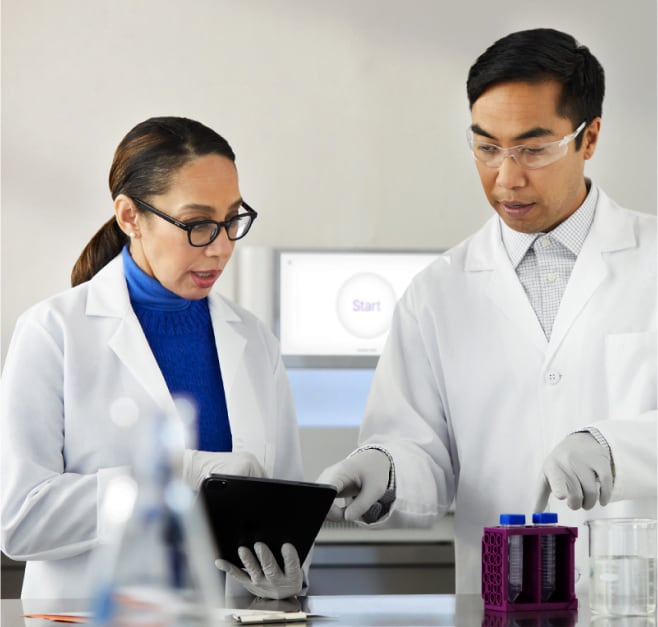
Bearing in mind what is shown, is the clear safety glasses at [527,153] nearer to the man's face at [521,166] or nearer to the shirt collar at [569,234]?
the man's face at [521,166]

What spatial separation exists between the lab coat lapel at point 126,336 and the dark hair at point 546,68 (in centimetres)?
78

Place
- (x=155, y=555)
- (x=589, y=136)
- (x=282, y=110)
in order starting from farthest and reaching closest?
(x=282, y=110), (x=589, y=136), (x=155, y=555)

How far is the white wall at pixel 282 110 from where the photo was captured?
11.8ft

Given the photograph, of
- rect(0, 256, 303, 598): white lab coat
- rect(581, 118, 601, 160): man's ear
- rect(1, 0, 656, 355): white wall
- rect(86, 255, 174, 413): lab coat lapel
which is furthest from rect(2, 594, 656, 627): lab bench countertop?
rect(1, 0, 656, 355): white wall

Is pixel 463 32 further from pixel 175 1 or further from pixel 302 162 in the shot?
pixel 175 1

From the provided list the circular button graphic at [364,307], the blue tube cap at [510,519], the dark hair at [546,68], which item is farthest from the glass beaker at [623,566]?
the circular button graphic at [364,307]

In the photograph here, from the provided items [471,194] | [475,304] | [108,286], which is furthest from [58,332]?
[471,194]

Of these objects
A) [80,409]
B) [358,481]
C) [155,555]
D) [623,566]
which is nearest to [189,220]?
[80,409]

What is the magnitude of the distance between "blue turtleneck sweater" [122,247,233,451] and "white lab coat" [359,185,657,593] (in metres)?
0.29

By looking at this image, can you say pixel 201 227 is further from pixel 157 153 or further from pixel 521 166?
pixel 521 166

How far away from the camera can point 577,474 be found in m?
1.52

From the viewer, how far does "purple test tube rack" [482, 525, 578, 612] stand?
4.17 feet

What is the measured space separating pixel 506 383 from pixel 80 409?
770 millimetres

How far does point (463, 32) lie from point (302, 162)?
80cm
